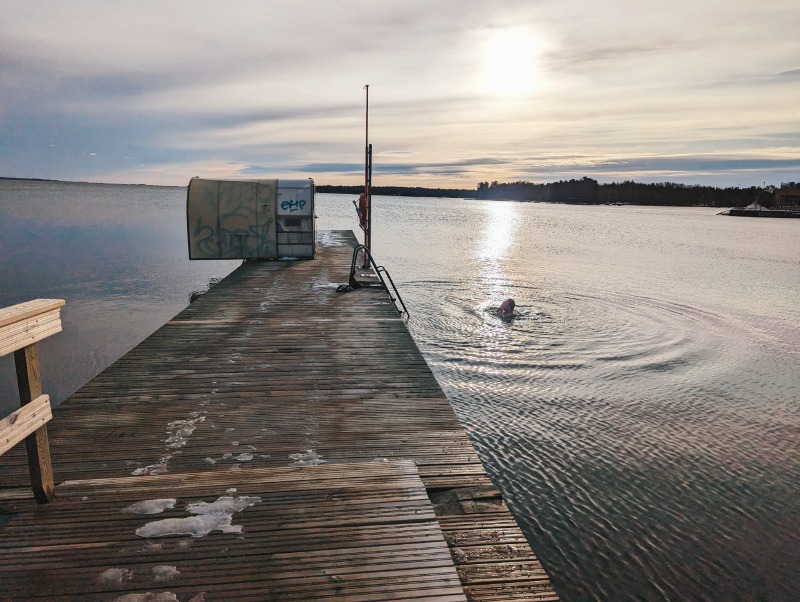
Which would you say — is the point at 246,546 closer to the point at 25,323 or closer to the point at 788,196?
the point at 25,323

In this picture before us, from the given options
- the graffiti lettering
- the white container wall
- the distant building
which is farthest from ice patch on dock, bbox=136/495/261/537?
the distant building

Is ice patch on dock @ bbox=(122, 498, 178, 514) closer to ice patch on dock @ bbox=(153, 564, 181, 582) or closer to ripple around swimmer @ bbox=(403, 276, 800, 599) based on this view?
ice patch on dock @ bbox=(153, 564, 181, 582)

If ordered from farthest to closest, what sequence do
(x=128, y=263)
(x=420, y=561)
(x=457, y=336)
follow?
(x=128, y=263) < (x=457, y=336) < (x=420, y=561)

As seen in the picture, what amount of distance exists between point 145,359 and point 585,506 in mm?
6639

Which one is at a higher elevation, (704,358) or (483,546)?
(483,546)

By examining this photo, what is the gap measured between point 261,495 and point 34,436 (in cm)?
158

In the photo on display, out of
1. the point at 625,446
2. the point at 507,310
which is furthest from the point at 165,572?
the point at 507,310

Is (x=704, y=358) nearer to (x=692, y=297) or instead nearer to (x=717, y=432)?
(x=717, y=432)

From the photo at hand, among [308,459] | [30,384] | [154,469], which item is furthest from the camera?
[308,459]

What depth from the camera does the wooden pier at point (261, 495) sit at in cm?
290

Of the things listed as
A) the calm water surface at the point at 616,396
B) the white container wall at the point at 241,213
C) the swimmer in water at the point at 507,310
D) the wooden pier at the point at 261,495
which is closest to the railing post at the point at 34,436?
the wooden pier at the point at 261,495

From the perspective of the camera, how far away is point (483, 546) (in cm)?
361

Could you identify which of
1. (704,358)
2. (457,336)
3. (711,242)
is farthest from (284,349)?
(711,242)

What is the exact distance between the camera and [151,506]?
11.5 feet
